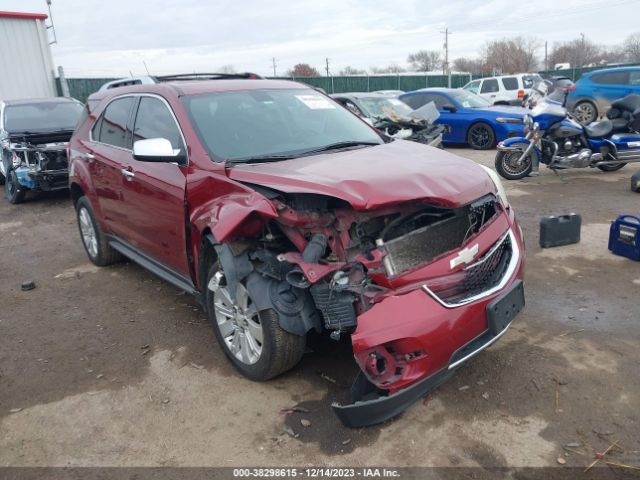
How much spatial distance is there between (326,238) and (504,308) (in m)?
1.06

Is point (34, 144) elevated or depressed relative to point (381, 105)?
depressed

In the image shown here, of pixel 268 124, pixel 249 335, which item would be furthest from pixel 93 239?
pixel 249 335

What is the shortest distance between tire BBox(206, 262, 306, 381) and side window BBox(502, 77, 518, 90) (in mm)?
18090

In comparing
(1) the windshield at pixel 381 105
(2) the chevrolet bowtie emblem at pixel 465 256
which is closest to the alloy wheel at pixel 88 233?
(2) the chevrolet bowtie emblem at pixel 465 256

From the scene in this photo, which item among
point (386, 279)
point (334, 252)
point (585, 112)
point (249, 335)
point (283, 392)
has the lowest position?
point (283, 392)

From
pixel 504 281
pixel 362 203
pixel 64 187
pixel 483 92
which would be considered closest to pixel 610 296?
pixel 504 281

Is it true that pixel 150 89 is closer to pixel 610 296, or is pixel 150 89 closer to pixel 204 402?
pixel 204 402

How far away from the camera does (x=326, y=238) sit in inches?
115

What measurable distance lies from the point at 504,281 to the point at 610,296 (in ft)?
6.43

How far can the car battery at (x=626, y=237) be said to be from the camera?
5.02 metres

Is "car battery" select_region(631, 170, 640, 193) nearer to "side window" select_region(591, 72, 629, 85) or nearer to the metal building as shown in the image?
"side window" select_region(591, 72, 629, 85)

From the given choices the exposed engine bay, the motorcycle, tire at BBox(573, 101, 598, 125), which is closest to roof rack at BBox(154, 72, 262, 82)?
the exposed engine bay

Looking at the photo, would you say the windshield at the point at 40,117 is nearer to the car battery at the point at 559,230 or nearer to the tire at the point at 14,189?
the tire at the point at 14,189

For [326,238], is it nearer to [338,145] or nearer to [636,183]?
[338,145]
